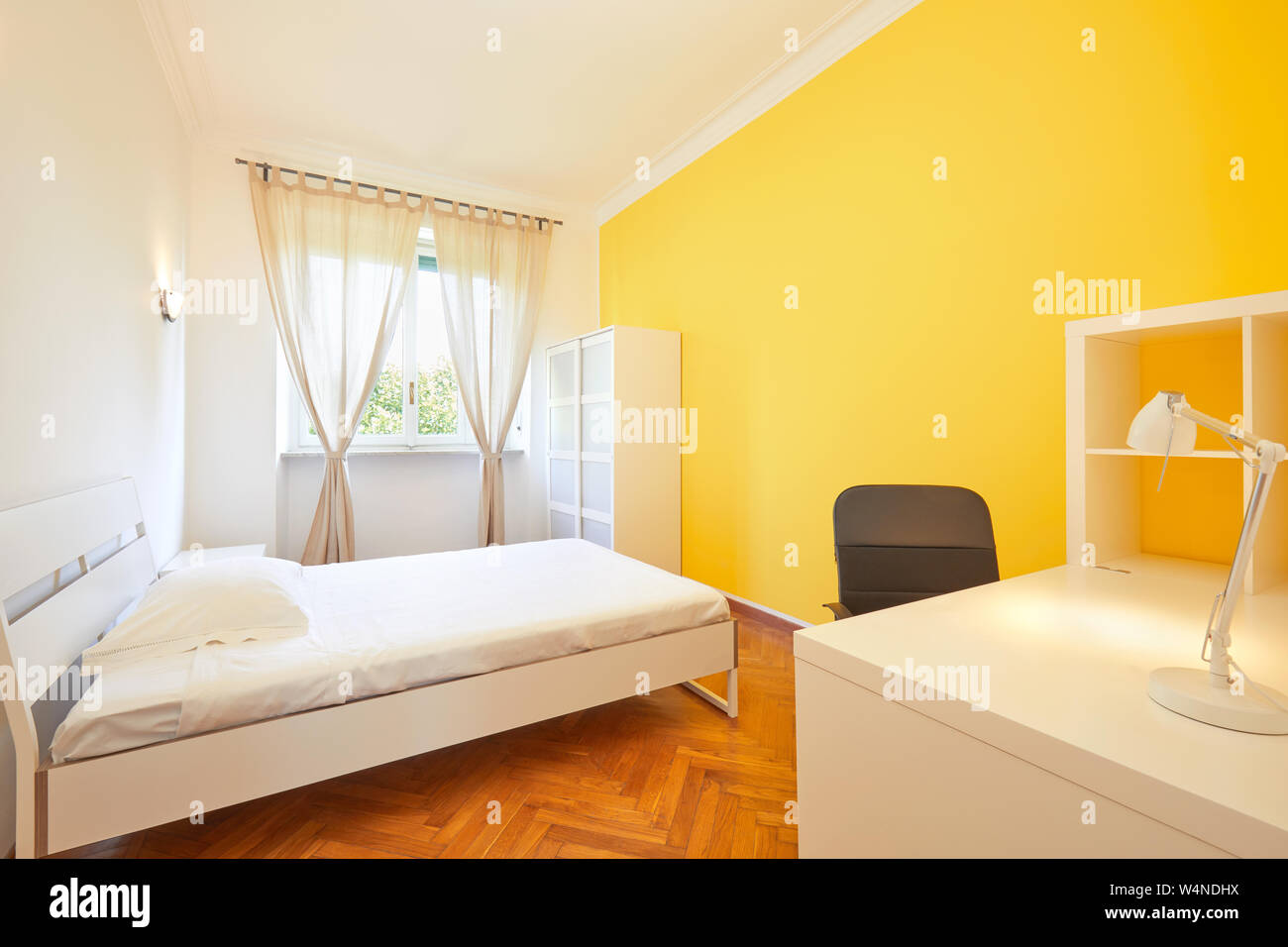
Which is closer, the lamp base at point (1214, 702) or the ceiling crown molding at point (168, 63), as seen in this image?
the lamp base at point (1214, 702)

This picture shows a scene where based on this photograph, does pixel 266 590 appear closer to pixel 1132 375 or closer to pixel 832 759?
pixel 832 759

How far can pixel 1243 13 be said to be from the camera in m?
1.63

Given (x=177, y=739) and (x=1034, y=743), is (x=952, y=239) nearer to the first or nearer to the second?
(x=1034, y=743)

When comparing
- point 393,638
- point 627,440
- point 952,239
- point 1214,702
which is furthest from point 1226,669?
point 627,440

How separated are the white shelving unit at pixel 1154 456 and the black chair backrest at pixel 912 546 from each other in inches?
10.3

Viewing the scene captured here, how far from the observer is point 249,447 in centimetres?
377

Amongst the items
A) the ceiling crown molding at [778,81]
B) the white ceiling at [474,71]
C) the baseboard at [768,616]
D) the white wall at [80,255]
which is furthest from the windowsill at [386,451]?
the ceiling crown molding at [778,81]

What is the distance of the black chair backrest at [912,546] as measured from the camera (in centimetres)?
179

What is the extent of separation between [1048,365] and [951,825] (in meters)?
1.89

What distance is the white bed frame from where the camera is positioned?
4.17ft

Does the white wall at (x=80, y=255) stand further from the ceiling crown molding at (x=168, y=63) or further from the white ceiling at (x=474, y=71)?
the white ceiling at (x=474, y=71)

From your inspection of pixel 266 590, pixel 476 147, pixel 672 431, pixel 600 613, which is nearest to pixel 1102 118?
pixel 600 613

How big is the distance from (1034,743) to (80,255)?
2808mm

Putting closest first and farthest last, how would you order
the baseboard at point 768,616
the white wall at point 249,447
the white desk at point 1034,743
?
1. the white desk at point 1034,743
2. the baseboard at point 768,616
3. the white wall at point 249,447
